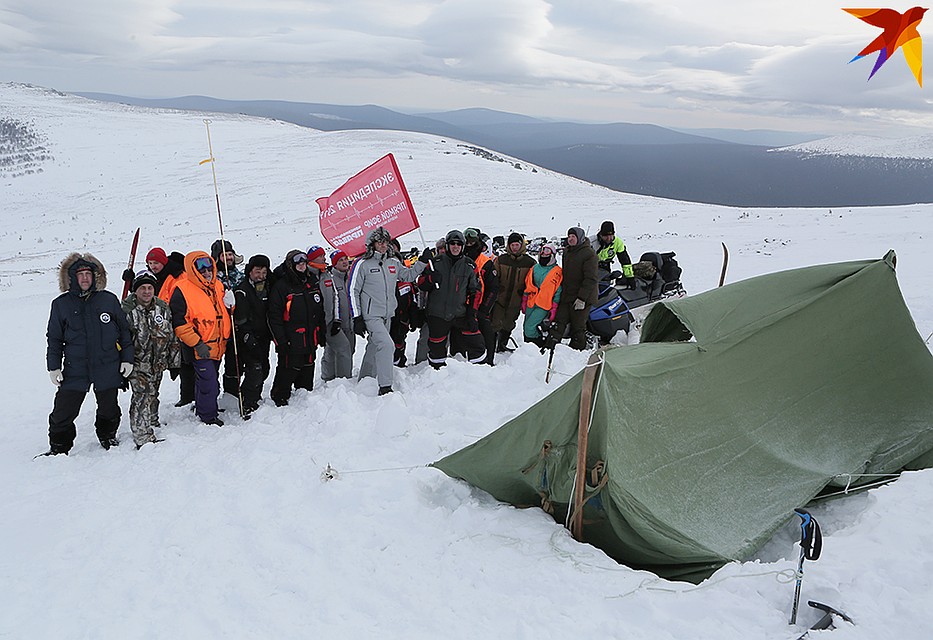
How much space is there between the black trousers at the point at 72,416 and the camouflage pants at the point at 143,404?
0.18m

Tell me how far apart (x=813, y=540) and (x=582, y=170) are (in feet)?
647

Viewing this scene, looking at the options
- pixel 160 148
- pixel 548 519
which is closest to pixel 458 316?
pixel 548 519

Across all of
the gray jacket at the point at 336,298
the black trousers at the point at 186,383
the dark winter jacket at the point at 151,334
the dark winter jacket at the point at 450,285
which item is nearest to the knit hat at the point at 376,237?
the gray jacket at the point at 336,298

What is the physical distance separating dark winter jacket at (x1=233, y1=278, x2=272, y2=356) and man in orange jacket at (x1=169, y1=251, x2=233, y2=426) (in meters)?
0.12

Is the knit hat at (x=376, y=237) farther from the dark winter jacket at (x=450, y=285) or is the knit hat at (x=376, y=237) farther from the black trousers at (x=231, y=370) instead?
the black trousers at (x=231, y=370)

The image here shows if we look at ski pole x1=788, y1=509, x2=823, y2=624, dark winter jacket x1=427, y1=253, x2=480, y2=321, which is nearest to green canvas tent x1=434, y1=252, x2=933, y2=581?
ski pole x1=788, y1=509, x2=823, y2=624

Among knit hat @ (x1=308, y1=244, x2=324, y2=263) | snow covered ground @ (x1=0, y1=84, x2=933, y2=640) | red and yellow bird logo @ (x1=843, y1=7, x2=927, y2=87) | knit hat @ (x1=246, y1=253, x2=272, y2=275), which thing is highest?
red and yellow bird logo @ (x1=843, y1=7, x2=927, y2=87)

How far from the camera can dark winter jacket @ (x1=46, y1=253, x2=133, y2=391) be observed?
5.47 m

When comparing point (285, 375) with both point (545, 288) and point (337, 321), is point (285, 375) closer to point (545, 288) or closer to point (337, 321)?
point (337, 321)

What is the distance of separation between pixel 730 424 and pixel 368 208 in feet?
17.8

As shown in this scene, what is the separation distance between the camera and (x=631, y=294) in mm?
9234

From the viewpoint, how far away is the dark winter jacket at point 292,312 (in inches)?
257

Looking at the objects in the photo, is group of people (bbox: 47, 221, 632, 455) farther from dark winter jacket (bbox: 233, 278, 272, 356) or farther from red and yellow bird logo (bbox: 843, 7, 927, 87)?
red and yellow bird logo (bbox: 843, 7, 927, 87)

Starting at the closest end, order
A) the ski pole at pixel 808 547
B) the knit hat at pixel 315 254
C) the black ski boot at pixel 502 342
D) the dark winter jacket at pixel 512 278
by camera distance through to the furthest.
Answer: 1. the ski pole at pixel 808 547
2. the knit hat at pixel 315 254
3. the dark winter jacket at pixel 512 278
4. the black ski boot at pixel 502 342
